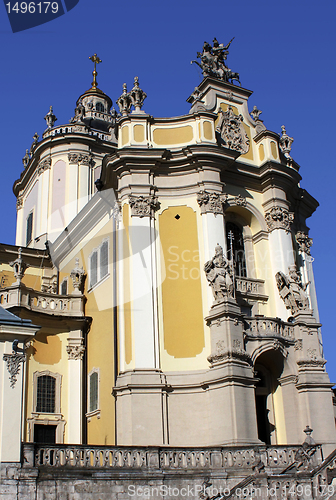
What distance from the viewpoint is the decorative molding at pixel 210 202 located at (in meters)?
22.5

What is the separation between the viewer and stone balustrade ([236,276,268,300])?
22.6 m

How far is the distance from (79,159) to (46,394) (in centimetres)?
1639

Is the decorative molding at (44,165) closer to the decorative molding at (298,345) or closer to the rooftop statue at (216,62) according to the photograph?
the rooftop statue at (216,62)

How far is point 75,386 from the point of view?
2389 centimetres

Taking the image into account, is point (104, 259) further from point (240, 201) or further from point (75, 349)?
point (240, 201)

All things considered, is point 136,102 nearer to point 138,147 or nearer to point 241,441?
point 138,147

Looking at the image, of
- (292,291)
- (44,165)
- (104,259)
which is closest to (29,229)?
(44,165)

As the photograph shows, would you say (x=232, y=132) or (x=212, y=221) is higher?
(x=232, y=132)

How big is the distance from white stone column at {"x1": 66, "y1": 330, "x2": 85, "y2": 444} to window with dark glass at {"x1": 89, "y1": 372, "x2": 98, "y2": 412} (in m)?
0.41

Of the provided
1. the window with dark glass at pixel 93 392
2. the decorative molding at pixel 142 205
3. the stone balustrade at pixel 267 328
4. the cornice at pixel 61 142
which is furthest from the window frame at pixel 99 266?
the cornice at pixel 61 142

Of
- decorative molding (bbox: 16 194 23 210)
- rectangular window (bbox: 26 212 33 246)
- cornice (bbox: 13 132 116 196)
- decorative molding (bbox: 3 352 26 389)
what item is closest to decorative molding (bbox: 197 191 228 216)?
decorative molding (bbox: 3 352 26 389)

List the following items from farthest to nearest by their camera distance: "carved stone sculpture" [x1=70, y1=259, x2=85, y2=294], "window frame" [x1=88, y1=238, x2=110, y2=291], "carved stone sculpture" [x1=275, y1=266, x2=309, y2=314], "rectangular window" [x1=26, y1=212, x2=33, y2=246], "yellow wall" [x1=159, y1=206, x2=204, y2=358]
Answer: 1. "rectangular window" [x1=26, y1=212, x2=33, y2=246]
2. "carved stone sculpture" [x1=70, y1=259, x2=85, y2=294]
3. "window frame" [x1=88, y1=238, x2=110, y2=291]
4. "carved stone sculpture" [x1=275, y1=266, x2=309, y2=314]
5. "yellow wall" [x1=159, y1=206, x2=204, y2=358]

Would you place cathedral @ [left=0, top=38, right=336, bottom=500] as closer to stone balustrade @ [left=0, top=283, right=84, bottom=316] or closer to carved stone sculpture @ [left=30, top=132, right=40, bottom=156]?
stone balustrade @ [left=0, top=283, right=84, bottom=316]

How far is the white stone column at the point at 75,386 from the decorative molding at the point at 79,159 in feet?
44.9
